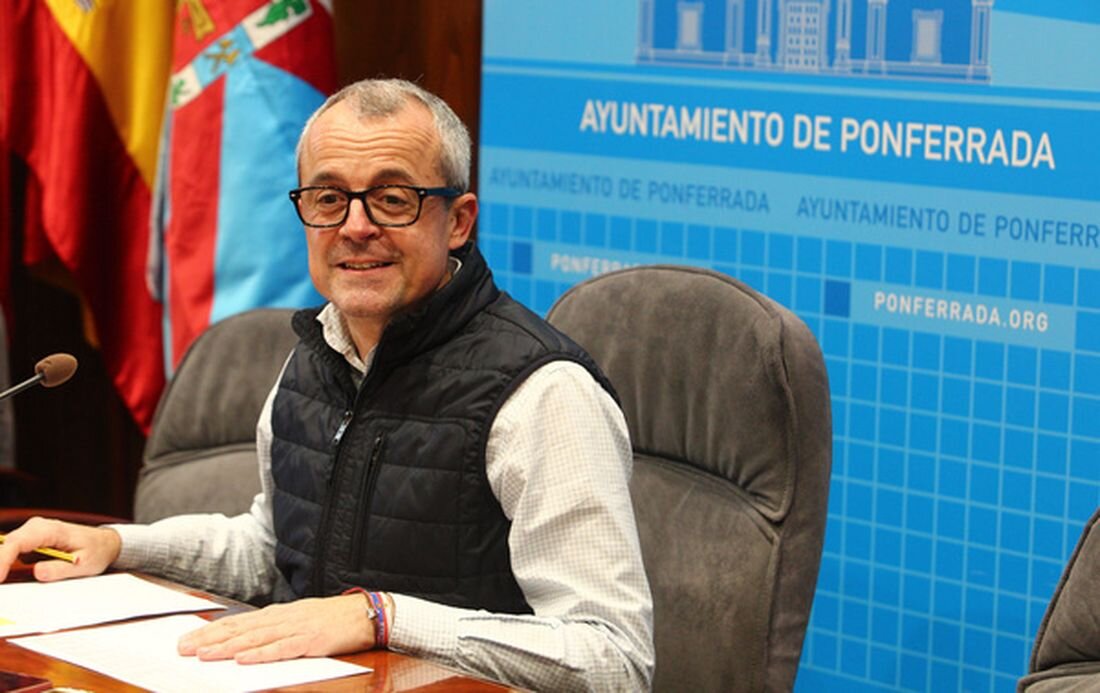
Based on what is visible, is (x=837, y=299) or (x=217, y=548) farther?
(x=837, y=299)

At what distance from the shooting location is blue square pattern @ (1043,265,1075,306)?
8.52 feet

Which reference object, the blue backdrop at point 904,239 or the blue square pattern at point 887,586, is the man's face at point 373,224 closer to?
the blue backdrop at point 904,239

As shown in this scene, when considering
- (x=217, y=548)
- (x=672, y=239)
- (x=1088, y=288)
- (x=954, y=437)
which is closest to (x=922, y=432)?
(x=954, y=437)

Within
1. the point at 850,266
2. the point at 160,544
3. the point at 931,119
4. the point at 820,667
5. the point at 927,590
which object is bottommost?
the point at 820,667

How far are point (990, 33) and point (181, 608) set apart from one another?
1.56 metres

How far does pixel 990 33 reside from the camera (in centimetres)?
267

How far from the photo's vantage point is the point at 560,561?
1949 millimetres

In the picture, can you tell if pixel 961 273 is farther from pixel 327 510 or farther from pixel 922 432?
pixel 327 510

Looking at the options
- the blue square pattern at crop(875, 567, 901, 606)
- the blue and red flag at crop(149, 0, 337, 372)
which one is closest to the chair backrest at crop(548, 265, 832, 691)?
the blue square pattern at crop(875, 567, 901, 606)

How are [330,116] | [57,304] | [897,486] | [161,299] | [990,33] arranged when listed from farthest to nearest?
1. [57,304]
2. [161,299]
3. [897,486]
4. [990,33]
5. [330,116]

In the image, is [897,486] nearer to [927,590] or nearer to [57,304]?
[927,590]

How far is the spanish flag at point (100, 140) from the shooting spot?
3850 millimetres

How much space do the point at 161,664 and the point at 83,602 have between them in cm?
30

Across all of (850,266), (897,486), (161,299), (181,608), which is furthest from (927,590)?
(161,299)
